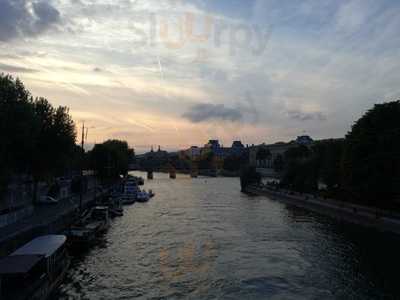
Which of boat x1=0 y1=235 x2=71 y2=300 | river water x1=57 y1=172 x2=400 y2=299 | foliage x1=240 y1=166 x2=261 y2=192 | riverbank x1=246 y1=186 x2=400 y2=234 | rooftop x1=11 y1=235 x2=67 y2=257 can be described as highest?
foliage x1=240 y1=166 x2=261 y2=192

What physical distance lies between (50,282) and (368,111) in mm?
42819

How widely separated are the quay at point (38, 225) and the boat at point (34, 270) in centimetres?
185

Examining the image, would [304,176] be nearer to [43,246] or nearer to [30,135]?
[30,135]

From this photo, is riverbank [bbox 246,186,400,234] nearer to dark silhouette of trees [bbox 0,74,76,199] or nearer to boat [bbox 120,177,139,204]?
boat [bbox 120,177,139,204]

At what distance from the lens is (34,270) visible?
2230 cm

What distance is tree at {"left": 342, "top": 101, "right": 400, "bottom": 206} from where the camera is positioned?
45531mm

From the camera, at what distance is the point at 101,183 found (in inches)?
3915

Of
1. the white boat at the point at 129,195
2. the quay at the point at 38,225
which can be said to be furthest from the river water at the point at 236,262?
the white boat at the point at 129,195

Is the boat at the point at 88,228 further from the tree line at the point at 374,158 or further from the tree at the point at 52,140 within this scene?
the tree line at the point at 374,158

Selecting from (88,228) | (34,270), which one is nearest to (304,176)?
(88,228)

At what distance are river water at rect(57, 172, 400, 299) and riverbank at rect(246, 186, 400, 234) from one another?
1408 mm

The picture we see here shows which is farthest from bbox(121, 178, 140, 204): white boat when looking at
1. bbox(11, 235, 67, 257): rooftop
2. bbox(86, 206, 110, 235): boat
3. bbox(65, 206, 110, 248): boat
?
bbox(11, 235, 67, 257): rooftop

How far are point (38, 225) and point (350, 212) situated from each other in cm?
3448

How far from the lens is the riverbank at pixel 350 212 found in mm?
41969
